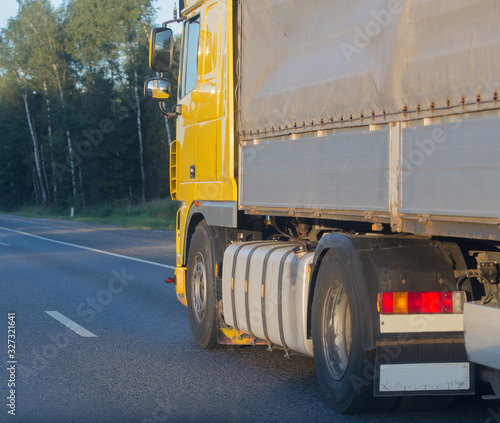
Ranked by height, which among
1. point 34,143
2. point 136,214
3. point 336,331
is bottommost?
point 136,214

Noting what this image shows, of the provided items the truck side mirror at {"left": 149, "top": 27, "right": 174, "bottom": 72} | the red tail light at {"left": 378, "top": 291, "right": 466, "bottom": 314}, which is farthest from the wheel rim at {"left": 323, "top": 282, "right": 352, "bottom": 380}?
the truck side mirror at {"left": 149, "top": 27, "right": 174, "bottom": 72}

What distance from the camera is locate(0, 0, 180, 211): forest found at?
166 ft

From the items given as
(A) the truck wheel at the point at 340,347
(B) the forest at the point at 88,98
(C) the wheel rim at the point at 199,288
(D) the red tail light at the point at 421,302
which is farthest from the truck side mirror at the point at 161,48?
(B) the forest at the point at 88,98

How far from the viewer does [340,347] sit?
4.87 metres

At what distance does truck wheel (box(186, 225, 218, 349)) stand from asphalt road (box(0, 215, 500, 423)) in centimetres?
17

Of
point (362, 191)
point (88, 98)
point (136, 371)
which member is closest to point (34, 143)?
point (88, 98)

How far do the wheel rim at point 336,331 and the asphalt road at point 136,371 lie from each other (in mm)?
314

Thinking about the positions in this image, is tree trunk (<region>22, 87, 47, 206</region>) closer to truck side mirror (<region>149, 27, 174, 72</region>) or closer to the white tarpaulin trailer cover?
truck side mirror (<region>149, 27, 174, 72</region>)

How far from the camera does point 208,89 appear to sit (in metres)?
7.18

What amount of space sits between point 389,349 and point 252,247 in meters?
2.34

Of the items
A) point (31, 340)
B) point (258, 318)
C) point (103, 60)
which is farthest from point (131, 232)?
point (103, 60)

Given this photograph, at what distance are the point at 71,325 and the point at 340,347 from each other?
→ 4341 mm

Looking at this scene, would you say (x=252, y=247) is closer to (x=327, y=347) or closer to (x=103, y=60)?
(x=327, y=347)

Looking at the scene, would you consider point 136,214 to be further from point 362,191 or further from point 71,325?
point 362,191
